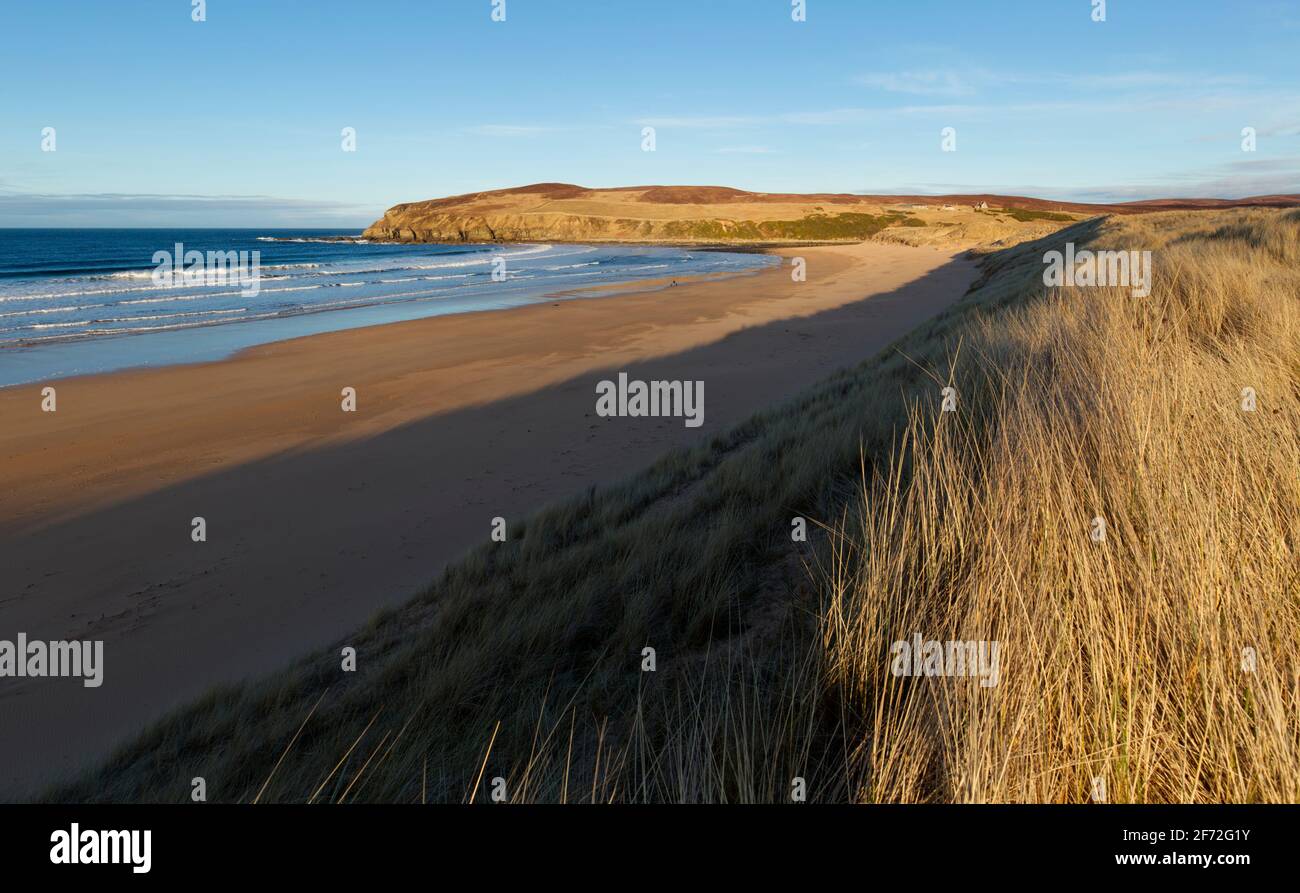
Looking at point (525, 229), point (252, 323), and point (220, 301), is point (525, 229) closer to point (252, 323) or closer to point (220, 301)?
point (220, 301)

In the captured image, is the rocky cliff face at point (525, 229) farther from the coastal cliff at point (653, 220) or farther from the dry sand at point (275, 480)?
the dry sand at point (275, 480)

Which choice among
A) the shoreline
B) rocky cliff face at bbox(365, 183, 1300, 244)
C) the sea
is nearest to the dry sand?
the shoreline

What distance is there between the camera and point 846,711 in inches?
104

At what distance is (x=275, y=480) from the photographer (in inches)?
329

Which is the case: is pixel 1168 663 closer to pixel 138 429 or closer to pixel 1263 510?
pixel 1263 510

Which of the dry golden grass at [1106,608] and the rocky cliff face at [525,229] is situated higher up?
the rocky cliff face at [525,229]

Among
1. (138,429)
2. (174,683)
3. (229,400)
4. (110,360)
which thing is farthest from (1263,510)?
(110,360)

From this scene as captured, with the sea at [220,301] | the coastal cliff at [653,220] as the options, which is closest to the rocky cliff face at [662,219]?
the coastal cliff at [653,220]

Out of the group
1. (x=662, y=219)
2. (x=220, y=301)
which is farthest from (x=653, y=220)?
(x=220, y=301)

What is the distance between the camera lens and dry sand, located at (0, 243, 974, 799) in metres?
5.11

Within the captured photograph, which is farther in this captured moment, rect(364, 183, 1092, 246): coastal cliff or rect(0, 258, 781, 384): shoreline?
rect(364, 183, 1092, 246): coastal cliff

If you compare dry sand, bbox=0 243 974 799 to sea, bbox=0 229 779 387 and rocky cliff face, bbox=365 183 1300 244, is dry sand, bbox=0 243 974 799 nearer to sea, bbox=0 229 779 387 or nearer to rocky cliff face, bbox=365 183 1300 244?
sea, bbox=0 229 779 387

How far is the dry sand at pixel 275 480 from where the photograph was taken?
5105mm
